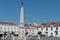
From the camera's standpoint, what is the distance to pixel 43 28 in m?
76.4

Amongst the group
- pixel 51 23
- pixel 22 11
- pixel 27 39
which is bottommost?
pixel 27 39

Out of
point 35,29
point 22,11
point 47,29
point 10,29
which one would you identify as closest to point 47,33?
point 47,29

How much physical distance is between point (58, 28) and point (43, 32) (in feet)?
24.8

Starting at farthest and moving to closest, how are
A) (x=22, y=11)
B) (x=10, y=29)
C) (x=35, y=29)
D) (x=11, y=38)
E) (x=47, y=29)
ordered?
(x=10, y=29), (x=35, y=29), (x=47, y=29), (x=22, y=11), (x=11, y=38)

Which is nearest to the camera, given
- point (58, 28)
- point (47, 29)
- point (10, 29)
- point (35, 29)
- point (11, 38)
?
point (11, 38)

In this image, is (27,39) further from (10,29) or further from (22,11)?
(10,29)

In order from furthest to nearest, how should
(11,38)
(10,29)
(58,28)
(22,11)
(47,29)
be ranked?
(10,29), (47,29), (58,28), (22,11), (11,38)

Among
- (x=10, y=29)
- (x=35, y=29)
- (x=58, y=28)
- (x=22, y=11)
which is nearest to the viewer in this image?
(x=22, y=11)

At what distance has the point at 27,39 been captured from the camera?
98.7ft

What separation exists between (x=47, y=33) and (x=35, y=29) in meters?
8.27

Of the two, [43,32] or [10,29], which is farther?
[10,29]

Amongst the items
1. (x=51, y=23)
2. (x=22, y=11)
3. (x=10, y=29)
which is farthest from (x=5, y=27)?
(x=22, y=11)

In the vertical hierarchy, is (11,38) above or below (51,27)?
below

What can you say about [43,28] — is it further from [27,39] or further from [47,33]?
[27,39]
